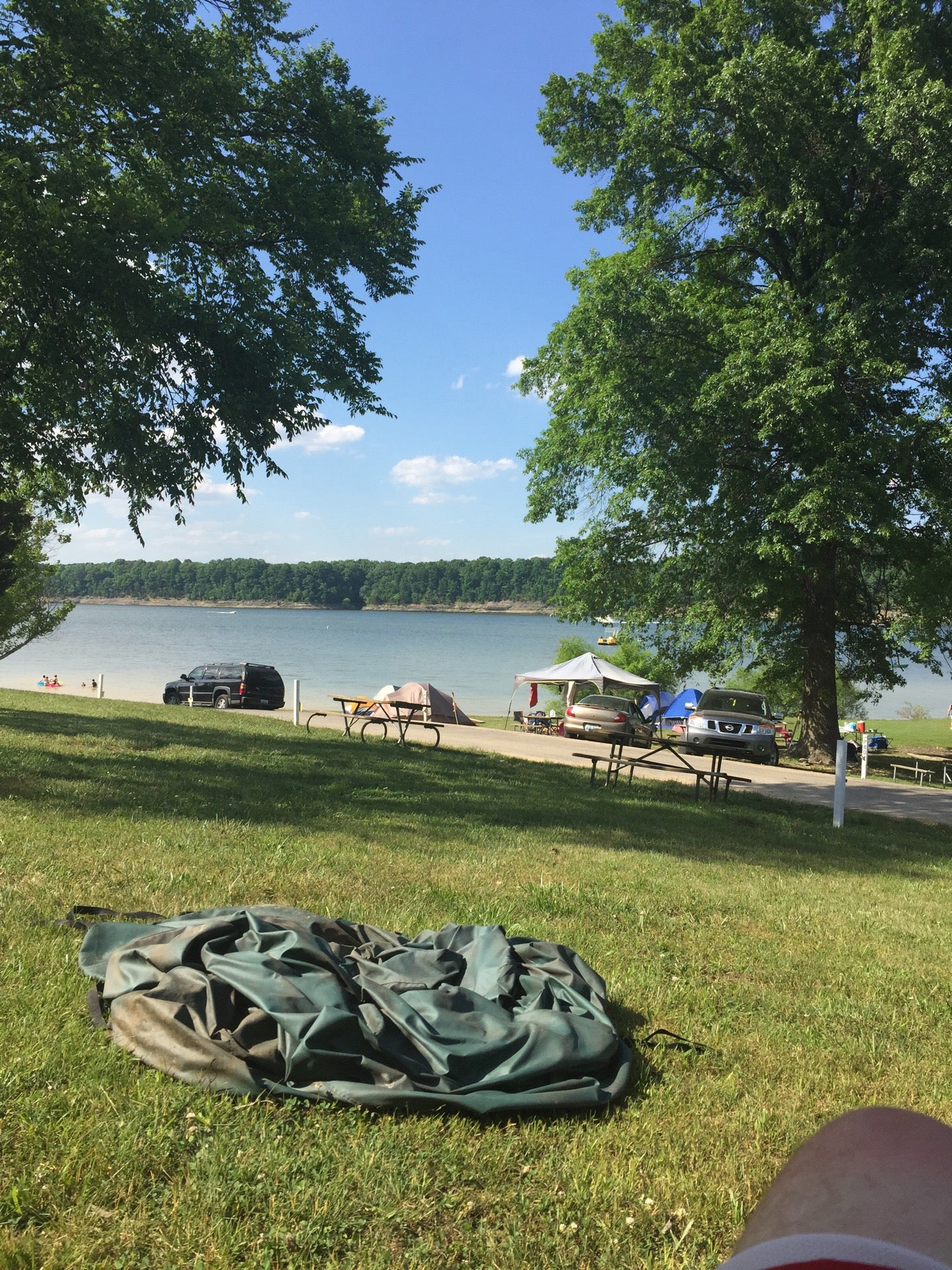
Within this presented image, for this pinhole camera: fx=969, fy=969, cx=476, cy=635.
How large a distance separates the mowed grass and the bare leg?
1.56 meters

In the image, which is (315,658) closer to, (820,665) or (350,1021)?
(820,665)

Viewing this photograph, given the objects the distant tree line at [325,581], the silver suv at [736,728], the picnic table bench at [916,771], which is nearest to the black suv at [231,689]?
the silver suv at [736,728]

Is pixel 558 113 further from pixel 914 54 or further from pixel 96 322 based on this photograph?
pixel 96 322

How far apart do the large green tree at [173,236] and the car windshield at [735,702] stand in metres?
13.8

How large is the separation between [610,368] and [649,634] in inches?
278

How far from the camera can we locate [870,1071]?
4344 mm

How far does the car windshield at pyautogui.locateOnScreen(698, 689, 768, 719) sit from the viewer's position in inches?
1006

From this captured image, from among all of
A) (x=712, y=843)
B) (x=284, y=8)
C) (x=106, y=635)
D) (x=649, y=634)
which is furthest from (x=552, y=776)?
(x=106, y=635)

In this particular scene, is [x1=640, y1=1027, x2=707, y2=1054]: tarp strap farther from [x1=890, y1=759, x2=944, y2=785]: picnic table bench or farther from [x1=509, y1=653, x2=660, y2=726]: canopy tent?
[x1=509, y1=653, x2=660, y2=726]: canopy tent

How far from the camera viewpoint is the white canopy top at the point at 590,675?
124 ft

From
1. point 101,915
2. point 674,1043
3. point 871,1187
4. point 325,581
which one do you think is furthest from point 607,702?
point 325,581

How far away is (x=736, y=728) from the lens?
2445 cm

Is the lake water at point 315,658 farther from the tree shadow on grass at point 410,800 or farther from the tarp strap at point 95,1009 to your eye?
the tarp strap at point 95,1009

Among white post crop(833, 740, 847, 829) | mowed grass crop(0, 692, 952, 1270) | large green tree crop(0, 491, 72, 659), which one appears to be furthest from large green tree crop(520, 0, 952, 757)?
large green tree crop(0, 491, 72, 659)
